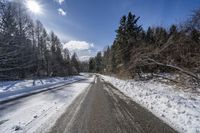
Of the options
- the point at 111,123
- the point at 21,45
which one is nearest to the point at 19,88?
the point at 21,45

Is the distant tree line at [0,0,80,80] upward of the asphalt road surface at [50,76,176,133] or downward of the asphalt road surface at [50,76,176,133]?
upward

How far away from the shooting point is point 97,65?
117m

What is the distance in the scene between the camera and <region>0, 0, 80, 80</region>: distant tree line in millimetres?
15741

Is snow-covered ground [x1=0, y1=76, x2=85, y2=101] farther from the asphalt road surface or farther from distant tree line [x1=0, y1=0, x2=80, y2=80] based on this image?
the asphalt road surface

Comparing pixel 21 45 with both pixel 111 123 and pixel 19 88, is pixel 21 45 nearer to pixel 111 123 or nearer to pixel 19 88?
pixel 19 88

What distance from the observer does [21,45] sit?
22281 mm

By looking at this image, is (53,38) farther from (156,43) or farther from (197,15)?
(197,15)

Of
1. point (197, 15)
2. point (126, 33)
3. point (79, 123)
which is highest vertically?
point (126, 33)

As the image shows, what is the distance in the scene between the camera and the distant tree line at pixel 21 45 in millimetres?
15741

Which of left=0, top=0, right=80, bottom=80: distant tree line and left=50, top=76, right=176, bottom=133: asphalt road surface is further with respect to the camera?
left=0, top=0, right=80, bottom=80: distant tree line

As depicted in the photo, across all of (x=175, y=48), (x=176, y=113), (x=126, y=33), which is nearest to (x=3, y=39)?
(x=175, y=48)

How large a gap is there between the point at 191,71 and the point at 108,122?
6.19 meters

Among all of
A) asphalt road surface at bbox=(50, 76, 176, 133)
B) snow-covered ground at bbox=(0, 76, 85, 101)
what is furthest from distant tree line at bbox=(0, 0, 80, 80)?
Result: asphalt road surface at bbox=(50, 76, 176, 133)

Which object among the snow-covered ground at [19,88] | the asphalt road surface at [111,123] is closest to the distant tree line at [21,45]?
the snow-covered ground at [19,88]
